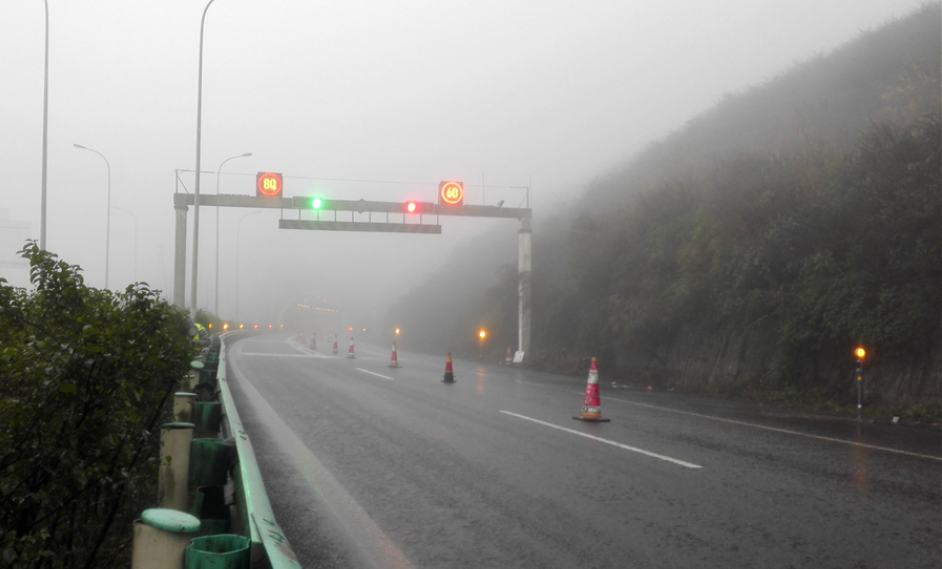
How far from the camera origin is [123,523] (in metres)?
5.28

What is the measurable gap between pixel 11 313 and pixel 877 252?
14.7 metres

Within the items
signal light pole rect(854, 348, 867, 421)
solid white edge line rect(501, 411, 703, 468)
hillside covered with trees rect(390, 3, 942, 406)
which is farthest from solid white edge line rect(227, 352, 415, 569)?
hillside covered with trees rect(390, 3, 942, 406)

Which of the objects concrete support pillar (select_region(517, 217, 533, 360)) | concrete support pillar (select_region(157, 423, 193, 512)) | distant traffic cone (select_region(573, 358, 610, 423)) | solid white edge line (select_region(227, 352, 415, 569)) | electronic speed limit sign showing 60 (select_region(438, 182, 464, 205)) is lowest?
solid white edge line (select_region(227, 352, 415, 569))

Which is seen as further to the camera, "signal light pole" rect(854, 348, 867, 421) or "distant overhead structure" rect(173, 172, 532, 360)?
"distant overhead structure" rect(173, 172, 532, 360)

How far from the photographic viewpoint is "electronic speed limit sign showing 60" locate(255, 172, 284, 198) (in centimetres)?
2706

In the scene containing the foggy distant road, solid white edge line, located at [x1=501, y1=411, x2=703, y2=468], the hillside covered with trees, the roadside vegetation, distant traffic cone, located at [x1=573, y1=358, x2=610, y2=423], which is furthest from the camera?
the hillside covered with trees

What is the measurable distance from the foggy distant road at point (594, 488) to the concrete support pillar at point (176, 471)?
893mm

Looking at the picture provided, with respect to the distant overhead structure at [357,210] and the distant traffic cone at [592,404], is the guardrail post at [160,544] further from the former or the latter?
the distant overhead structure at [357,210]

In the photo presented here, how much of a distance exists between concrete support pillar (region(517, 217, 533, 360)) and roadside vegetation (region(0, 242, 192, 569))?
24.6 metres

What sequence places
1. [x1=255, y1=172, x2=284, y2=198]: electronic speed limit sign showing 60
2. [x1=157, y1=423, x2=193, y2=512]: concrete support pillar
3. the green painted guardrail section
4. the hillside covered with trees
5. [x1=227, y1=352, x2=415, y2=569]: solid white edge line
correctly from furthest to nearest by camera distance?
[x1=255, y1=172, x2=284, y2=198]: electronic speed limit sign showing 60
the hillside covered with trees
[x1=227, y1=352, x2=415, y2=569]: solid white edge line
[x1=157, y1=423, x2=193, y2=512]: concrete support pillar
the green painted guardrail section

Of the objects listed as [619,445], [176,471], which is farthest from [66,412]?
[619,445]

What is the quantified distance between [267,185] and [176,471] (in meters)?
23.7

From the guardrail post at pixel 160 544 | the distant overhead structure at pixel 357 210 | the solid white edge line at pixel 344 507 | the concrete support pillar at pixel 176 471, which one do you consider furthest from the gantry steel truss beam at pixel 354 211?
the guardrail post at pixel 160 544

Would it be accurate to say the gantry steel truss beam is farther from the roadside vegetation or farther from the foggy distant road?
the roadside vegetation
